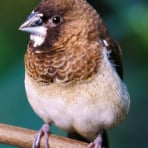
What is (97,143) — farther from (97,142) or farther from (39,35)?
(39,35)

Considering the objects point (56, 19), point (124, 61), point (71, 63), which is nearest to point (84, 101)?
point (71, 63)

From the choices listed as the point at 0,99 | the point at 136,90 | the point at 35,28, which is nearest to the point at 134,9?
the point at 136,90

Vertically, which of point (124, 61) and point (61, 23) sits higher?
point (61, 23)

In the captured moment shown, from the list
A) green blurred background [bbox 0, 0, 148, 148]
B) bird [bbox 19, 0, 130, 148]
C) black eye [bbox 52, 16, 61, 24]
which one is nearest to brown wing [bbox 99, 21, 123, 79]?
bird [bbox 19, 0, 130, 148]

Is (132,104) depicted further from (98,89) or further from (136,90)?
(98,89)

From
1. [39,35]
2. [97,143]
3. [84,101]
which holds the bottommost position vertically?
[97,143]

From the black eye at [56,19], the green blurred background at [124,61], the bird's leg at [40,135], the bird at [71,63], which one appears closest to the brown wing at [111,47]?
the bird at [71,63]
